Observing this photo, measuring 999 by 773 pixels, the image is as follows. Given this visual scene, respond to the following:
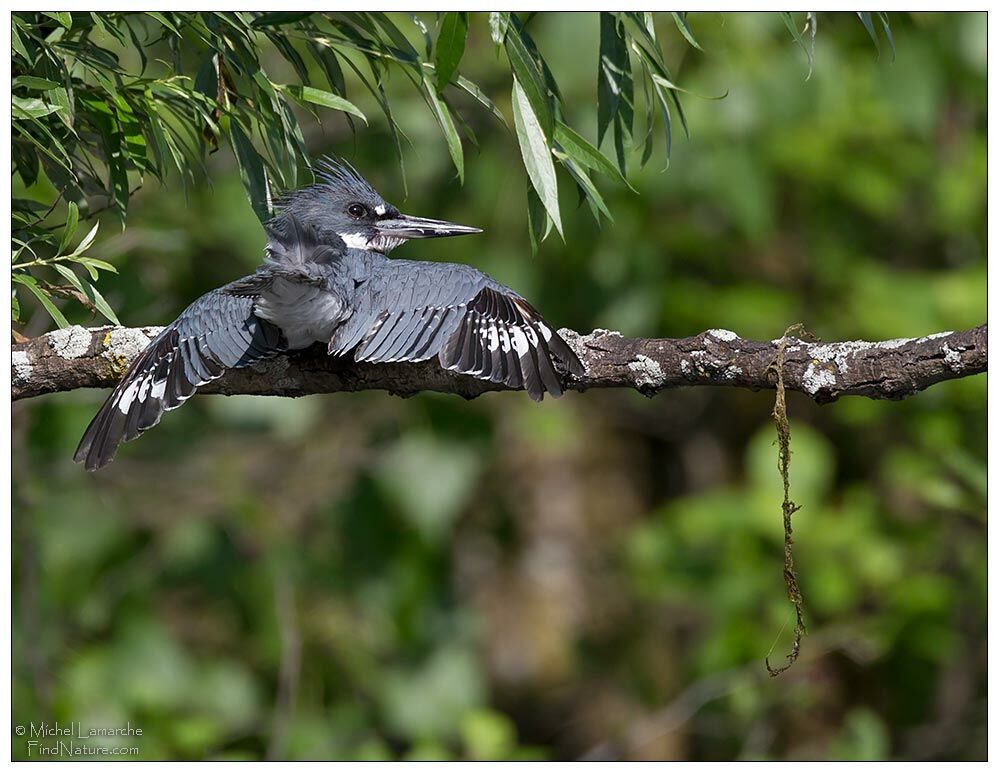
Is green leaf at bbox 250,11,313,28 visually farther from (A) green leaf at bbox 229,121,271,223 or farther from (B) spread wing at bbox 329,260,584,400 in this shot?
(B) spread wing at bbox 329,260,584,400

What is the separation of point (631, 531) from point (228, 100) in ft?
9.51

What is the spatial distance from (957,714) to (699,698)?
1.08 metres

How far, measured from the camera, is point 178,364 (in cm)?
150

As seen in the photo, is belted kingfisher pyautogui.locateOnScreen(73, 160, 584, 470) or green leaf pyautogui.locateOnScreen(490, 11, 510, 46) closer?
green leaf pyautogui.locateOnScreen(490, 11, 510, 46)

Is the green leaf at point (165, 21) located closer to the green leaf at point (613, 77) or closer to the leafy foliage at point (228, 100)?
the leafy foliage at point (228, 100)

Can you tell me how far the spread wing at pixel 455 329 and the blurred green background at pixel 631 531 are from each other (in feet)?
4.05

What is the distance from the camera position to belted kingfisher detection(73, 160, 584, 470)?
4.75 ft

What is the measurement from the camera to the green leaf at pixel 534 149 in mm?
1358

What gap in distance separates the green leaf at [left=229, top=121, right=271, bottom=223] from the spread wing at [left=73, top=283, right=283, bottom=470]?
0.14 meters

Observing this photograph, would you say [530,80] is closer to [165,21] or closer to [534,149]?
[534,149]

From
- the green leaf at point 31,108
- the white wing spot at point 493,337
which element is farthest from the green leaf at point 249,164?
the white wing spot at point 493,337

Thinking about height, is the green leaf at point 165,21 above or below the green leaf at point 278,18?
below

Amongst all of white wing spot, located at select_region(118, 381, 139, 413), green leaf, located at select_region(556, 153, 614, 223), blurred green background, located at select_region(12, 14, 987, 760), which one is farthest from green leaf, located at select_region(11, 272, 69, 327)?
blurred green background, located at select_region(12, 14, 987, 760)

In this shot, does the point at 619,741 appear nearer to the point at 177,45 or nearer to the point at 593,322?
the point at 593,322
